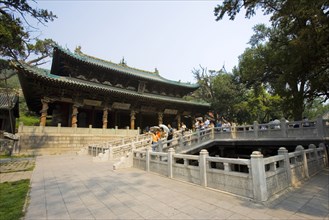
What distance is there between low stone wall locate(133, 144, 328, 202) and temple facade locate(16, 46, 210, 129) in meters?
11.3

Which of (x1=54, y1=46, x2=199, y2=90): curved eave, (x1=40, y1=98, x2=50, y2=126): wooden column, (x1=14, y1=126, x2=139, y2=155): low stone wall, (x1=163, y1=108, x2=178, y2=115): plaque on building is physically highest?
(x1=54, y1=46, x2=199, y2=90): curved eave

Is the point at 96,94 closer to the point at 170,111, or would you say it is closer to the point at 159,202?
the point at 170,111

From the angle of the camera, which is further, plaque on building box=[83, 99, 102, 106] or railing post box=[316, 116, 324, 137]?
plaque on building box=[83, 99, 102, 106]

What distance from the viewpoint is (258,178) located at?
4777 mm

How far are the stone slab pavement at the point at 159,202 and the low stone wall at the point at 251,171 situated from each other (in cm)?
25

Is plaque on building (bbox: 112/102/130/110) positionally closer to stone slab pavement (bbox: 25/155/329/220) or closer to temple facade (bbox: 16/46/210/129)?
temple facade (bbox: 16/46/210/129)

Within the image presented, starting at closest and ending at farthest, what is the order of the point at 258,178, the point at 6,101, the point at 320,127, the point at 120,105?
1. the point at 258,178
2. the point at 320,127
3. the point at 120,105
4. the point at 6,101

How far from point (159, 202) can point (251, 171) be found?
244 cm

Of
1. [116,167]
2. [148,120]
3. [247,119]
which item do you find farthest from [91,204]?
[247,119]

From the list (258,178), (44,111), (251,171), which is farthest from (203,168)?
(44,111)

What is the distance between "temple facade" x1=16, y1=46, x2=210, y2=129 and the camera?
52.5ft

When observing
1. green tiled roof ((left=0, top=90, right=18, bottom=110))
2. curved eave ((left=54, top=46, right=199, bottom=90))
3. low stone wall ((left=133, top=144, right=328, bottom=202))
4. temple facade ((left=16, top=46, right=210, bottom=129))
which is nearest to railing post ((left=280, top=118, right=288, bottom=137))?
low stone wall ((left=133, top=144, right=328, bottom=202))

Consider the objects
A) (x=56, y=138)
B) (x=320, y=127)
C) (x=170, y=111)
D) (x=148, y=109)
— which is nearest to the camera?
(x=320, y=127)

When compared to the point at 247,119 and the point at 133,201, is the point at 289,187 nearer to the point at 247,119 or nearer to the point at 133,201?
the point at 133,201
